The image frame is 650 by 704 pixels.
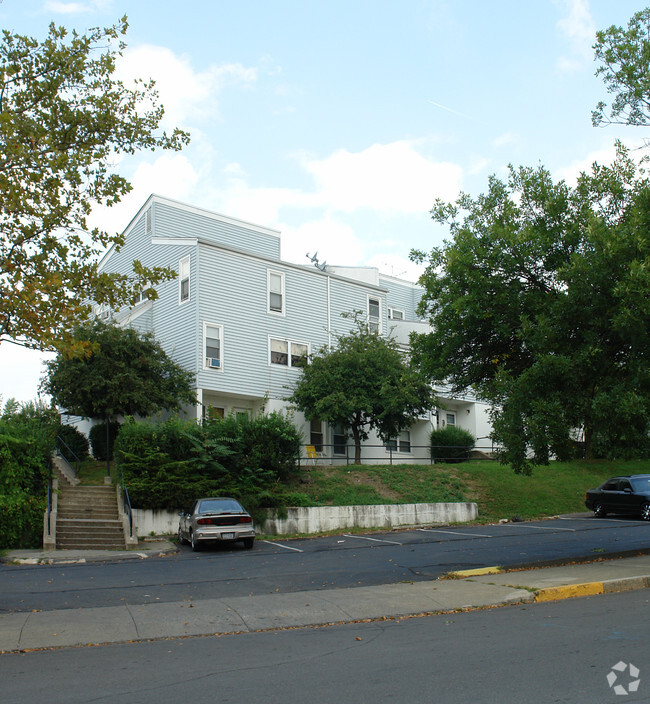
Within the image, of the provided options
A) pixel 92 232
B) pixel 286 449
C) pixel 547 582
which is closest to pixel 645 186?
pixel 547 582

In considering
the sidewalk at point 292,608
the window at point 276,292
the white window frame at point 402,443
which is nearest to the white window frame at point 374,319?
the window at point 276,292

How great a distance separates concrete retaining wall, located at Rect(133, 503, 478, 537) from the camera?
23.5 metres

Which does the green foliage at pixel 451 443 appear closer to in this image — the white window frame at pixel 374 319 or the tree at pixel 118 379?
the white window frame at pixel 374 319

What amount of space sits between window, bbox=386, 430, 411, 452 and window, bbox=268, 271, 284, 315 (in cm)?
872

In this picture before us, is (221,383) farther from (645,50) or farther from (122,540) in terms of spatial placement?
(645,50)

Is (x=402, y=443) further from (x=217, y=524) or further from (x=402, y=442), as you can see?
(x=217, y=524)

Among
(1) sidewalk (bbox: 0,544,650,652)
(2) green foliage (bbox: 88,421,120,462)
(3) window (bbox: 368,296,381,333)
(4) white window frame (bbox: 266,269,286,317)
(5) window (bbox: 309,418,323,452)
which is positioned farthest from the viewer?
(3) window (bbox: 368,296,381,333)

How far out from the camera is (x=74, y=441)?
32.9 m

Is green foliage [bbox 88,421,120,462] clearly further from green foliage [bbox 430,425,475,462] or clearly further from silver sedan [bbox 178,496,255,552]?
green foliage [bbox 430,425,475,462]

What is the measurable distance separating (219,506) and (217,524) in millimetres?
763

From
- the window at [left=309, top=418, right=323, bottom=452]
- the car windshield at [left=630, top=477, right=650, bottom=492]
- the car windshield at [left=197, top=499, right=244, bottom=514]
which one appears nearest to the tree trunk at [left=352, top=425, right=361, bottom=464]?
the window at [left=309, top=418, right=323, bottom=452]

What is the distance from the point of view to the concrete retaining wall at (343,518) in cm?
2348

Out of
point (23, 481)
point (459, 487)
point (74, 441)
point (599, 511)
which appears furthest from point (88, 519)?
point (599, 511)

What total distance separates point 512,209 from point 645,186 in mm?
2658
